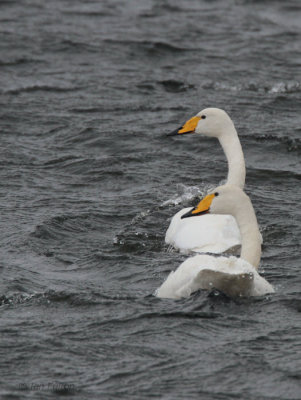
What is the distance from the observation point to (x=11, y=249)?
31.9 ft

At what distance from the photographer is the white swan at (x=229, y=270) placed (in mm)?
7328

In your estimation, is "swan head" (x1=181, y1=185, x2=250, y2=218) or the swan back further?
"swan head" (x1=181, y1=185, x2=250, y2=218)

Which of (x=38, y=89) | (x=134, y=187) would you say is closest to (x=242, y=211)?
(x=134, y=187)

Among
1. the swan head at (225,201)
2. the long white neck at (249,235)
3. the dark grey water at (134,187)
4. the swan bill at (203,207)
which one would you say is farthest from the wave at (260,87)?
the long white neck at (249,235)

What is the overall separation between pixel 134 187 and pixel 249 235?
3.69 meters

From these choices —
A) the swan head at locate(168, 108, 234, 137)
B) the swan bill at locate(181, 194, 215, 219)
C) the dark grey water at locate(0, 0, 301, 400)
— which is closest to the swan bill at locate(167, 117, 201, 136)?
the swan head at locate(168, 108, 234, 137)

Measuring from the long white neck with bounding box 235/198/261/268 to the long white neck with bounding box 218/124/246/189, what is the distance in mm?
2031

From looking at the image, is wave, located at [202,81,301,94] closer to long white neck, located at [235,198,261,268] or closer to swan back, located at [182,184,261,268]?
swan back, located at [182,184,261,268]

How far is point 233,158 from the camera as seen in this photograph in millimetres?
10797

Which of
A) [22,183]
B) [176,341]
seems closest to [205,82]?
[22,183]

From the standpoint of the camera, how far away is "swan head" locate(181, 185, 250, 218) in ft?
28.1

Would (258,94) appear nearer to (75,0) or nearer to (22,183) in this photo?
(22,183)

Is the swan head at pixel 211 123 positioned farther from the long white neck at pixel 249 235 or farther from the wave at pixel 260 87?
the wave at pixel 260 87

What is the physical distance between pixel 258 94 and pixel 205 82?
109 cm
